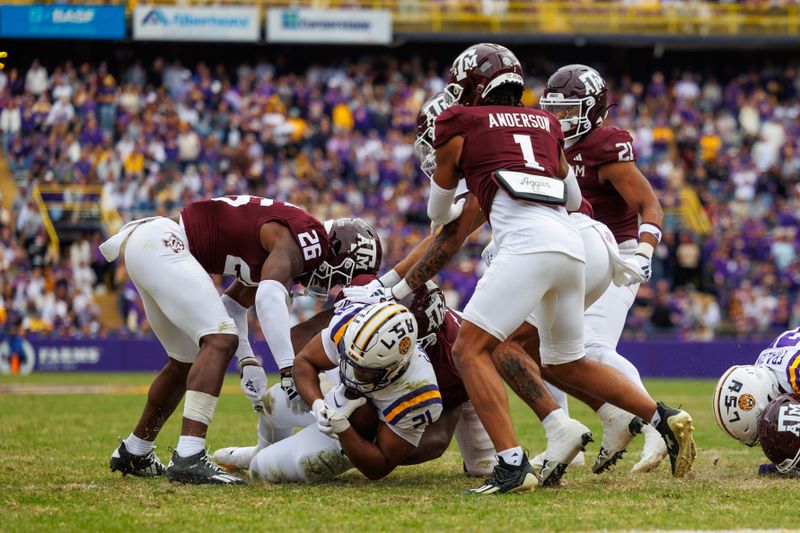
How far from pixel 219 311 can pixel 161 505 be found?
141 centimetres

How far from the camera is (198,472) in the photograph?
638 cm

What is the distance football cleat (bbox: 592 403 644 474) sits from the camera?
6801mm

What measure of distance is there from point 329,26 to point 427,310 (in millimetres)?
20239

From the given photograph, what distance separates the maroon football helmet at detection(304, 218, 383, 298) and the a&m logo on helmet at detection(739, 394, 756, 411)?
2.34 meters

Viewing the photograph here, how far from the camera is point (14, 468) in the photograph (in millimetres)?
7090

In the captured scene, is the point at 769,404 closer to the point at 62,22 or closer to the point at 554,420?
the point at 554,420

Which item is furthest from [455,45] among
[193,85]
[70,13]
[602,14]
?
[70,13]

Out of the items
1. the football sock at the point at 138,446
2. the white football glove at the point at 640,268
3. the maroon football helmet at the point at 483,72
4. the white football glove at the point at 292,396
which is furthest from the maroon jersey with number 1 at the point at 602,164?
the football sock at the point at 138,446

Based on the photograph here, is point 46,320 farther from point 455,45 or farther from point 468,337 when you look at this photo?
point 468,337

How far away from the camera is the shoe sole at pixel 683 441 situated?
619 centimetres

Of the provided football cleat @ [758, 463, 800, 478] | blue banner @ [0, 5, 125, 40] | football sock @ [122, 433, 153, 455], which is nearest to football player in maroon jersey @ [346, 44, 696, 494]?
football cleat @ [758, 463, 800, 478]

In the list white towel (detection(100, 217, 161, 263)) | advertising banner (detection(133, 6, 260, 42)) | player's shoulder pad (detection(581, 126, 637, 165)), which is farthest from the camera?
advertising banner (detection(133, 6, 260, 42))

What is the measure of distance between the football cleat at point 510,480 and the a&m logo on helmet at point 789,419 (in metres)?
1.51

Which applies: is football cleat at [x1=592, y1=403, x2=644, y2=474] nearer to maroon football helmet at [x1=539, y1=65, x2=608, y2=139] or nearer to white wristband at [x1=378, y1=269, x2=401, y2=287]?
white wristband at [x1=378, y1=269, x2=401, y2=287]
